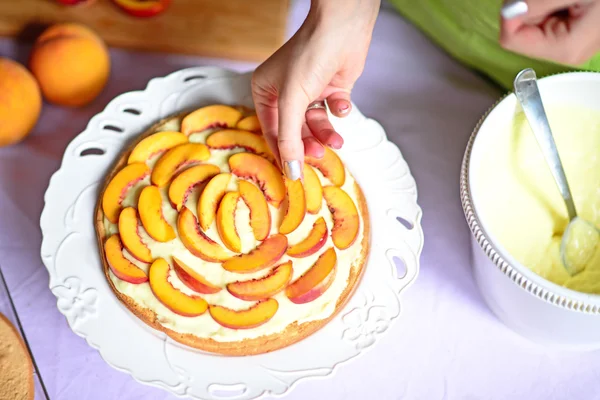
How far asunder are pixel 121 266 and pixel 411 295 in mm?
715

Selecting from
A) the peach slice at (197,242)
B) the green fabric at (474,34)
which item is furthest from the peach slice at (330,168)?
the green fabric at (474,34)

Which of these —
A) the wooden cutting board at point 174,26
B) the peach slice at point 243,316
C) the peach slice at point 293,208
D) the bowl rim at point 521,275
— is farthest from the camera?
the wooden cutting board at point 174,26

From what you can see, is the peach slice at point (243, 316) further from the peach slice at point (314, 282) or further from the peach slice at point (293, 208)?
the peach slice at point (293, 208)

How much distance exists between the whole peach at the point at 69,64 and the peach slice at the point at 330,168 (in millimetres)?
646

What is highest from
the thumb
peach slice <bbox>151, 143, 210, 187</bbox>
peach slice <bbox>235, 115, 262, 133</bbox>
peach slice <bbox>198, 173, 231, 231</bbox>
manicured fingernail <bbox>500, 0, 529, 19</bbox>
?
manicured fingernail <bbox>500, 0, 529, 19</bbox>

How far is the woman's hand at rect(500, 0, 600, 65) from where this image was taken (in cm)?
111

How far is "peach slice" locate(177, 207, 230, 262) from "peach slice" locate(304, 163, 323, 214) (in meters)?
0.23

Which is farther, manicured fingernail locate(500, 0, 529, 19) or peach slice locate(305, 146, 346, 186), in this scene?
peach slice locate(305, 146, 346, 186)

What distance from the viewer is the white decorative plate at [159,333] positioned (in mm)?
1318

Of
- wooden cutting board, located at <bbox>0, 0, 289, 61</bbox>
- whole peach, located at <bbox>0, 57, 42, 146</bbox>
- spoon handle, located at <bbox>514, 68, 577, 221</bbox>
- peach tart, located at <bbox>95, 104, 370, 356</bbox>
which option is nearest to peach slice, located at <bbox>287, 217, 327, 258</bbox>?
peach tart, located at <bbox>95, 104, 370, 356</bbox>

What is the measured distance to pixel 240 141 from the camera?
1.52m

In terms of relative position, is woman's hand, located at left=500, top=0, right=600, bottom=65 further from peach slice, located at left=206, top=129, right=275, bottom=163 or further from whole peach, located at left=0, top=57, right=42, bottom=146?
whole peach, located at left=0, top=57, right=42, bottom=146

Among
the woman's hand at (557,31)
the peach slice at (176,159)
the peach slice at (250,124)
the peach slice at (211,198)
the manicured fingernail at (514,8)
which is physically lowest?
the peach slice at (211,198)

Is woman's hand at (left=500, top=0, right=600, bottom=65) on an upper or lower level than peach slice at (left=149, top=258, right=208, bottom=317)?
upper
